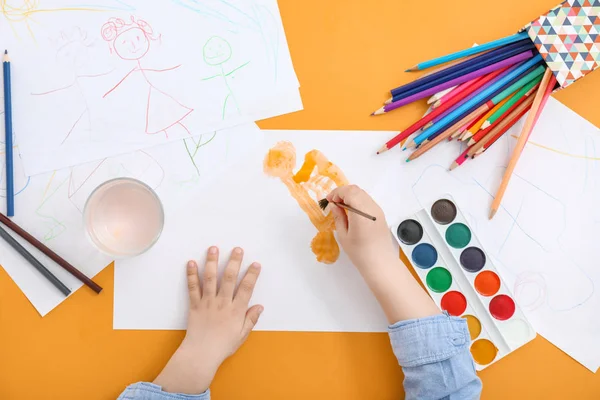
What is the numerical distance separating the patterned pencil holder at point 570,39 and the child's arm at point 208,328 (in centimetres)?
56

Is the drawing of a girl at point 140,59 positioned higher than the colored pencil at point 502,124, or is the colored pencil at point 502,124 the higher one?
the drawing of a girl at point 140,59

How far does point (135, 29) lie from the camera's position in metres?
0.75

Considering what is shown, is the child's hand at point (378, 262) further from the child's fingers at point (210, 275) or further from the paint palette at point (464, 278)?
the child's fingers at point (210, 275)

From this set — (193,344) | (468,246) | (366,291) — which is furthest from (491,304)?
(193,344)

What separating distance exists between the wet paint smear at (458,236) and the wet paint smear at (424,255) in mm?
31

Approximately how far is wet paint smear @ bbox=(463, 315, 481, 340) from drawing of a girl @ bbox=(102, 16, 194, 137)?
553mm

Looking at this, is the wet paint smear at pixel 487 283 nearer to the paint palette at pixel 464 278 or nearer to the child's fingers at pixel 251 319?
the paint palette at pixel 464 278

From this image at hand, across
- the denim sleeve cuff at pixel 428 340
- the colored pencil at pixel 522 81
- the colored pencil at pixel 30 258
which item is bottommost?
the denim sleeve cuff at pixel 428 340

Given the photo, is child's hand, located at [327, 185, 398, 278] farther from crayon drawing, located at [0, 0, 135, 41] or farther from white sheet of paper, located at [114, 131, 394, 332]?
crayon drawing, located at [0, 0, 135, 41]

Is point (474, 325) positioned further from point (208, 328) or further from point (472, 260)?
point (208, 328)

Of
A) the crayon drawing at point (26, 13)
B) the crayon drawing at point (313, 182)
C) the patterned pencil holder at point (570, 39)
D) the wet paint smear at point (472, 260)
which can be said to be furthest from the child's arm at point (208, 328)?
the patterned pencil holder at point (570, 39)

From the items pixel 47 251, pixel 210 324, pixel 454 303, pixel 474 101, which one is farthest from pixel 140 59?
pixel 454 303

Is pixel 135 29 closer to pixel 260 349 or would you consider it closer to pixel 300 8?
pixel 300 8

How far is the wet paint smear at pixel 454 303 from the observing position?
77 cm
